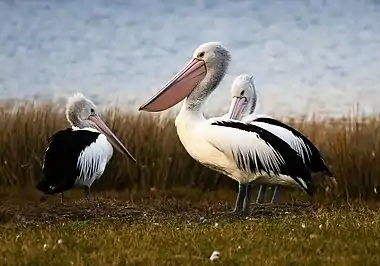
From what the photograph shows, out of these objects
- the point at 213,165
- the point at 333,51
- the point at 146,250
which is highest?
the point at 333,51

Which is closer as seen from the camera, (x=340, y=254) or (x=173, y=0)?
(x=340, y=254)

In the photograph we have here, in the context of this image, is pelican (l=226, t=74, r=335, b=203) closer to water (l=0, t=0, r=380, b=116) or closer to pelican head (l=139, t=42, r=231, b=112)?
pelican head (l=139, t=42, r=231, b=112)

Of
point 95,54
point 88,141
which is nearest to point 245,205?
point 88,141

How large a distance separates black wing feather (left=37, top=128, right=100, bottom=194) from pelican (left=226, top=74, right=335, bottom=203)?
5.92 ft

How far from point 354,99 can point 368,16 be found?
1061 cm

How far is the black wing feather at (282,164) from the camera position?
7.91 meters

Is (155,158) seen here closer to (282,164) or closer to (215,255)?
(282,164)

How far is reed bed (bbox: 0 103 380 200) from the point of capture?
10.3 m

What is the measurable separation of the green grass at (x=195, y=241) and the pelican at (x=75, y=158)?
0.72 m

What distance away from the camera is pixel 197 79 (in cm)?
892

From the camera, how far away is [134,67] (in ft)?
76.0

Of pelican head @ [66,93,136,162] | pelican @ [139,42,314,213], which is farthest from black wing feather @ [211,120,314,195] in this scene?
pelican head @ [66,93,136,162]

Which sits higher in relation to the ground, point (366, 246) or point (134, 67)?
point (134, 67)

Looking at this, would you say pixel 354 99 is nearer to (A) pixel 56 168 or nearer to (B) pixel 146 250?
(A) pixel 56 168
